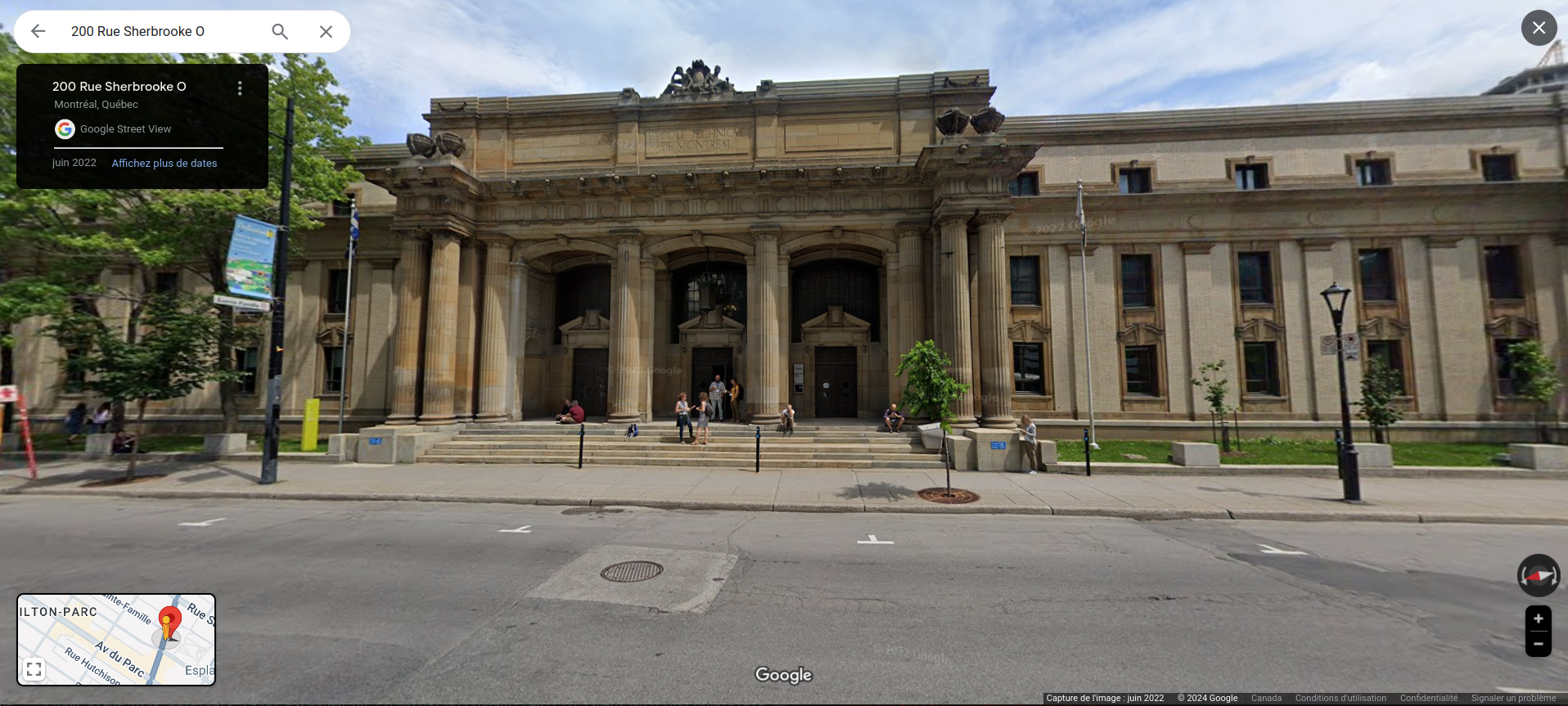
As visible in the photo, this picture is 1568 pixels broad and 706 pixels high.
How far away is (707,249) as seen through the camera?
22.2 m

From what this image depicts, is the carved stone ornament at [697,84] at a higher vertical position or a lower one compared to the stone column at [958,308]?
higher

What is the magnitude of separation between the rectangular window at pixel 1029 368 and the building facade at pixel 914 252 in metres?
0.14

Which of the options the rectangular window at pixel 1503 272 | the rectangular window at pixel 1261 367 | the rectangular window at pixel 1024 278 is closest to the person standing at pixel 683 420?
the rectangular window at pixel 1024 278

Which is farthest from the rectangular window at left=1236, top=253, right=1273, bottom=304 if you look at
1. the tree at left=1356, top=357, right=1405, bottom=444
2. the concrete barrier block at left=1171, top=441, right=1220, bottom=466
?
the concrete barrier block at left=1171, top=441, right=1220, bottom=466

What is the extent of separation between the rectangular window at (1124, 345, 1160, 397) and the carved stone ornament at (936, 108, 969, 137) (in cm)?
1153

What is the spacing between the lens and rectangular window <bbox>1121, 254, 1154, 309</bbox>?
2141cm

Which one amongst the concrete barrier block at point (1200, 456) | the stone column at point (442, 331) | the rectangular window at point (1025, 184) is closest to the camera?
the concrete barrier block at point (1200, 456)

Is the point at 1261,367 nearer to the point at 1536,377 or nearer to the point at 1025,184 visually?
the point at 1536,377

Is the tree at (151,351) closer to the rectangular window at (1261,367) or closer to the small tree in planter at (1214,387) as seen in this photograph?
the small tree in planter at (1214,387)

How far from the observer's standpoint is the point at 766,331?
18562mm

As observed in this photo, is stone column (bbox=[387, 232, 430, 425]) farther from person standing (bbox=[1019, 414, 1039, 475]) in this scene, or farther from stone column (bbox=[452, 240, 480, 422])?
person standing (bbox=[1019, 414, 1039, 475])

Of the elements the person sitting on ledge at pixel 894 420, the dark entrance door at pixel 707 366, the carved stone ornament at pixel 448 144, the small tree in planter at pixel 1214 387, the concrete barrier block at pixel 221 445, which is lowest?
the concrete barrier block at pixel 221 445

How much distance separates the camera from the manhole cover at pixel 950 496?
10391 millimetres

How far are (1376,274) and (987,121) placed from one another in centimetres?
1778
